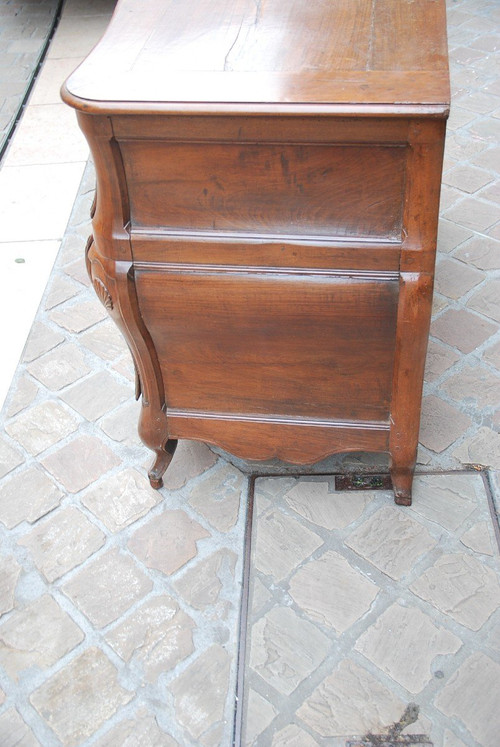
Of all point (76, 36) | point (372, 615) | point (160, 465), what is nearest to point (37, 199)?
point (160, 465)

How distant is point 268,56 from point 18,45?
4028 millimetres

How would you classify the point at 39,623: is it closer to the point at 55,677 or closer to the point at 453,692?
the point at 55,677

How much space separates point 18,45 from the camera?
4977 millimetres

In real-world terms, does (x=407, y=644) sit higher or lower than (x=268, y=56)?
lower

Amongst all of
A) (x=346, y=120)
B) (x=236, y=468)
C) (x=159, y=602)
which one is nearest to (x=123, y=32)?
(x=346, y=120)

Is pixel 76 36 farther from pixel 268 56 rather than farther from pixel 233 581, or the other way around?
pixel 233 581

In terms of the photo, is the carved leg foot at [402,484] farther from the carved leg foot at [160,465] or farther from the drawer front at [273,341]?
the carved leg foot at [160,465]

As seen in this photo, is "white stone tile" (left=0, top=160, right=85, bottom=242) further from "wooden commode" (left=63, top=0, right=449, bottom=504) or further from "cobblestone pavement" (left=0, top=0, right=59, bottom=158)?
"wooden commode" (left=63, top=0, right=449, bottom=504)

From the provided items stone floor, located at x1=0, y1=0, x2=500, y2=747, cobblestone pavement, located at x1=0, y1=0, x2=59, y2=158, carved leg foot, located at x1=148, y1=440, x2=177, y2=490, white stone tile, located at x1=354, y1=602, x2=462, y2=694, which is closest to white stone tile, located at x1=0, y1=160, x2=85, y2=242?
cobblestone pavement, located at x1=0, y1=0, x2=59, y2=158

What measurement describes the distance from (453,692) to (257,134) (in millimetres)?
1298

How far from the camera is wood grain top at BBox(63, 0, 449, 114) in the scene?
1437 millimetres

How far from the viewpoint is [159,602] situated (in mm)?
1899

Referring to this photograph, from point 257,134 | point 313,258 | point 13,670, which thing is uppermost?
point 257,134

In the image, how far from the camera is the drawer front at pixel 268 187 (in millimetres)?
1487
